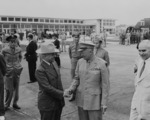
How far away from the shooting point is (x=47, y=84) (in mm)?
3385

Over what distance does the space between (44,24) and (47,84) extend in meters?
56.7

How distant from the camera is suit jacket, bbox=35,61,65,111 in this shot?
3.39m

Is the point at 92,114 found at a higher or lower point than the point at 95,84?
lower

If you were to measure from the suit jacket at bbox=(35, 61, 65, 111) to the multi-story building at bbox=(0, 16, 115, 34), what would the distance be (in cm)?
4553

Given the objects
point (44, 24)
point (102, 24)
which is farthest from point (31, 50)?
point (102, 24)

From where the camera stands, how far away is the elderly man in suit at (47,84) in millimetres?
3395

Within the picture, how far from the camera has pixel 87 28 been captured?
233ft

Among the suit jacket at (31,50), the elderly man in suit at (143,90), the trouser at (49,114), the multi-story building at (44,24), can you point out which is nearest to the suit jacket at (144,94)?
the elderly man in suit at (143,90)

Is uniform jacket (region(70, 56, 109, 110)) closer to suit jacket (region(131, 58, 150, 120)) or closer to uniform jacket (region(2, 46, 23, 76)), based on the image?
suit jacket (region(131, 58, 150, 120))

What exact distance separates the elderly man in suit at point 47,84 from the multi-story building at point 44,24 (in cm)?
4550

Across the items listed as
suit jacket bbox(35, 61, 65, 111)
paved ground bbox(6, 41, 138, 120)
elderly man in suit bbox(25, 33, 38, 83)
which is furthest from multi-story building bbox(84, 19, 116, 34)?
suit jacket bbox(35, 61, 65, 111)

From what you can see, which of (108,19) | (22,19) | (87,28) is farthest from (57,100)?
(108,19)

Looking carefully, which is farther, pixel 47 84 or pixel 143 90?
pixel 47 84

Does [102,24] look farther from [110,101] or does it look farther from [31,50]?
[110,101]
